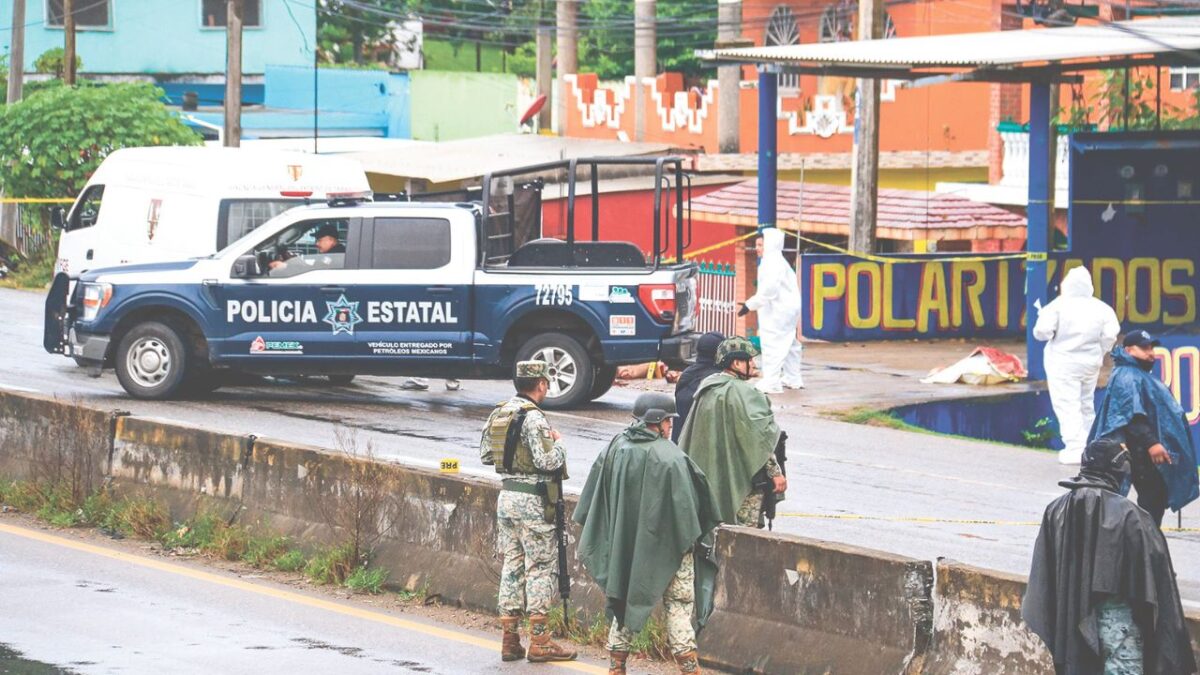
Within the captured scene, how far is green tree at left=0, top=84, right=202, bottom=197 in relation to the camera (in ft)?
103

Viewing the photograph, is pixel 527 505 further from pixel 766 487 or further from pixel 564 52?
pixel 564 52

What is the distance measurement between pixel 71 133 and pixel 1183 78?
18.6 meters

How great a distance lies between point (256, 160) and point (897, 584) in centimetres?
1402

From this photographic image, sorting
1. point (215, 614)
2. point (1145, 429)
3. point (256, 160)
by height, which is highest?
point (256, 160)

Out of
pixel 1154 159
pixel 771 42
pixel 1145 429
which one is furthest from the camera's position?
pixel 771 42

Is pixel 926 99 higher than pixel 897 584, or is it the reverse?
pixel 926 99

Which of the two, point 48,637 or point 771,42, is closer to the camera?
point 48,637

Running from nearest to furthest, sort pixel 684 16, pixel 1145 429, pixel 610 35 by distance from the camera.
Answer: pixel 1145 429, pixel 684 16, pixel 610 35

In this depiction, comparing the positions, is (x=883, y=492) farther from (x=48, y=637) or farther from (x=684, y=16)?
(x=684, y=16)

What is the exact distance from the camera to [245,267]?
17781 millimetres

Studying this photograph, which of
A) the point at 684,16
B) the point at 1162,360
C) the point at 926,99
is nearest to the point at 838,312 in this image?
the point at 1162,360

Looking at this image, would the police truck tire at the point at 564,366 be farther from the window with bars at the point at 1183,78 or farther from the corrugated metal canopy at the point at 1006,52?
the window with bars at the point at 1183,78

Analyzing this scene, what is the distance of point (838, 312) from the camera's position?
26.0 meters

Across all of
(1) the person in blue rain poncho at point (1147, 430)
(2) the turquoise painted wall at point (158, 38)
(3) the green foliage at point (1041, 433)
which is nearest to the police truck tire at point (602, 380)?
(3) the green foliage at point (1041, 433)
